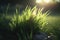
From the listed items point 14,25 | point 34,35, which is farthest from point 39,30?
point 14,25

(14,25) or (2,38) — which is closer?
(2,38)

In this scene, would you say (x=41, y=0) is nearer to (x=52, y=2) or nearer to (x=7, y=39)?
(x=52, y=2)

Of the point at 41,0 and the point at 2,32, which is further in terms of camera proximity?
the point at 41,0

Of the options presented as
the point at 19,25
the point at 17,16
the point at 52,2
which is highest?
the point at 52,2

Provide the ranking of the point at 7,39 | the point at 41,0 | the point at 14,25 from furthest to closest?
the point at 41,0 < the point at 14,25 < the point at 7,39

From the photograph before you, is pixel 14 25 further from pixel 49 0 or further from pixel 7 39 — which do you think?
pixel 49 0

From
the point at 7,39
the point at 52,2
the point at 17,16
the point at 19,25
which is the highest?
the point at 52,2

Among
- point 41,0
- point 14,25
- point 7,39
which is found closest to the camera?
point 7,39

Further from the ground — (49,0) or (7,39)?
(49,0)

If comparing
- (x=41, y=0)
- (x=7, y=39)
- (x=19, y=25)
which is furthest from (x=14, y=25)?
(x=41, y=0)
